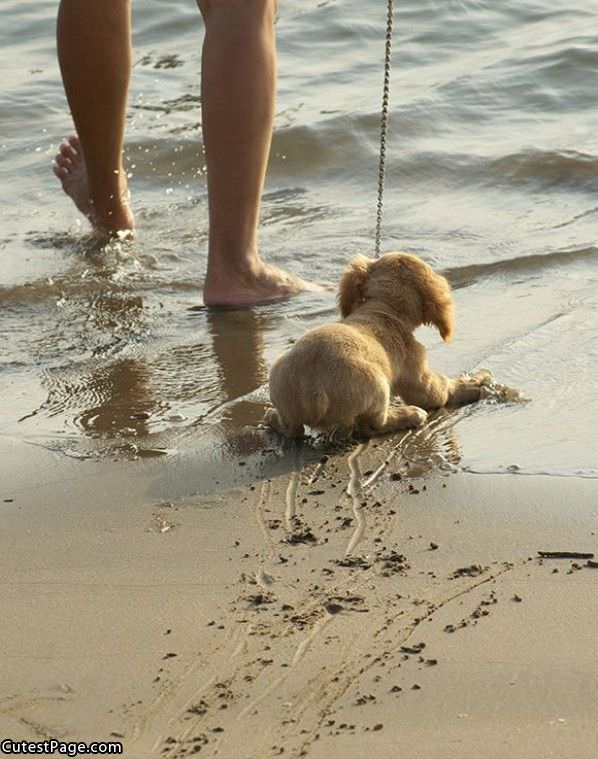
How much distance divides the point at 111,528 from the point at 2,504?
1.13 ft

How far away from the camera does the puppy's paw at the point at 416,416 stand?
14.1ft

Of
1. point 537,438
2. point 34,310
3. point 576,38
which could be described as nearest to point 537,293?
point 537,438

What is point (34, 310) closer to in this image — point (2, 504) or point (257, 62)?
point (257, 62)

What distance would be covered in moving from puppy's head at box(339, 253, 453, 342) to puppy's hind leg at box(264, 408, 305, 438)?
0.55 meters

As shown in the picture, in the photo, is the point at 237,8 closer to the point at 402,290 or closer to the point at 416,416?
the point at 402,290

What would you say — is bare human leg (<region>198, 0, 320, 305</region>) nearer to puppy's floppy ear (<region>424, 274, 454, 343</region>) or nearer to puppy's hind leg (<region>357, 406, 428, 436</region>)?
puppy's floppy ear (<region>424, 274, 454, 343</region>)

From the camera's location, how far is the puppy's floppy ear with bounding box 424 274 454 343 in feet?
14.8

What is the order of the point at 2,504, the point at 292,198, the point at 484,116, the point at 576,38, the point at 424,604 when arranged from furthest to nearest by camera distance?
the point at 576,38
the point at 484,116
the point at 292,198
the point at 2,504
the point at 424,604

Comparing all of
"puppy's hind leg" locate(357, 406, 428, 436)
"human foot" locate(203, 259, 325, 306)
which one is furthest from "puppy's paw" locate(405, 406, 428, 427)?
"human foot" locate(203, 259, 325, 306)

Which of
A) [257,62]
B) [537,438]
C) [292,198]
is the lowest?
[292,198]

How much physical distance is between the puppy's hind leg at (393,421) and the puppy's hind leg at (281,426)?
182mm

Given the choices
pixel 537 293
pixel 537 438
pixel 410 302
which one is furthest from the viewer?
pixel 537 293

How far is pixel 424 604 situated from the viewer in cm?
313

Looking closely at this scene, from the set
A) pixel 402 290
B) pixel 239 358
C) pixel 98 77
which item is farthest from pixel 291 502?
pixel 98 77
